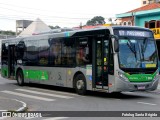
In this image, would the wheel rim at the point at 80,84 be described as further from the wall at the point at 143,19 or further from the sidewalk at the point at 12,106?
the wall at the point at 143,19

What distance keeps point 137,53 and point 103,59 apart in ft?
4.72

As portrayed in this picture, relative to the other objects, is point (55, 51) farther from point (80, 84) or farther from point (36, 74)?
point (80, 84)

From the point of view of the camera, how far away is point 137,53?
15.6 meters

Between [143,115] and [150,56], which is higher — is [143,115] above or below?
below

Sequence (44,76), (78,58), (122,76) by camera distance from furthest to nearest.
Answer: (44,76), (78,58), (122,76)

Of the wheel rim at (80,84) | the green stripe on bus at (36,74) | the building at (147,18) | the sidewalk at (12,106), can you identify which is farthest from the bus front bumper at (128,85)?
the building at (147,18)

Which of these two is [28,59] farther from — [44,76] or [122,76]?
[122,76]

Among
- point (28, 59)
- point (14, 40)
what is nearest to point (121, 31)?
point (28, 59)

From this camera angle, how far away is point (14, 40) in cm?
2378

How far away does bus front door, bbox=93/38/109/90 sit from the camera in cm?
1563

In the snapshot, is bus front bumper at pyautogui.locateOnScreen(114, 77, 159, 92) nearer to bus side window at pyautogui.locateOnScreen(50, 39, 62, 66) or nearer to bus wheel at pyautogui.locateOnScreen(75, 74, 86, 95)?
bus wheel at pyautogui.locateOnScreen(75, 74, 86, 95)

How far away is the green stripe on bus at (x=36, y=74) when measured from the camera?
2008cm

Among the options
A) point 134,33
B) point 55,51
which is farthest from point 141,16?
point 134,33

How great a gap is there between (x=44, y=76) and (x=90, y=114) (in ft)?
29.8
